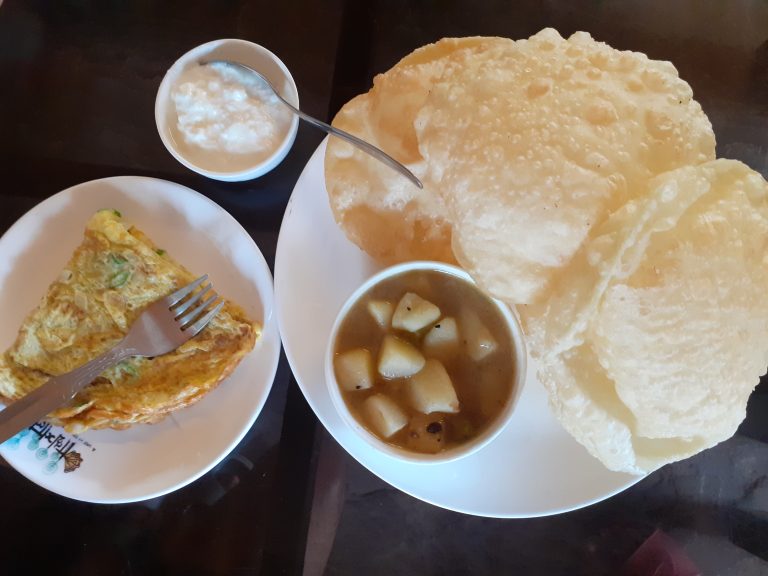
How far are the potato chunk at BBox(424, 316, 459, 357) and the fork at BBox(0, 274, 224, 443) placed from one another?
511 mm

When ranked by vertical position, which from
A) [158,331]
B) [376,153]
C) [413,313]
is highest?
[376,153]

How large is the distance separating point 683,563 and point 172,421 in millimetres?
1363

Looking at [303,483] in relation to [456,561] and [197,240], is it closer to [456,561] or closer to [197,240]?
[456,561]

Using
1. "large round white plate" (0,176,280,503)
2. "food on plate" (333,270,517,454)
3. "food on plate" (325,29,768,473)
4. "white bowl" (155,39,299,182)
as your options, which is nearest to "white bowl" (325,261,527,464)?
"food on plate" (333,270,517,454)

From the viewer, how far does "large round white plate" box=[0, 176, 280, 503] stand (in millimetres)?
1508

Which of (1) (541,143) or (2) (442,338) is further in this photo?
(2) (442,338)

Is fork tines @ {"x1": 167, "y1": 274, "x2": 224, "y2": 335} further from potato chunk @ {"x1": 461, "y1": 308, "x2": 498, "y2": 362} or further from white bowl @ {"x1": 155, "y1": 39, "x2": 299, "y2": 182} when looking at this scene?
potato chunk @ {"x1": 461, "y1": 308, "x2": 498, "y2": 362}

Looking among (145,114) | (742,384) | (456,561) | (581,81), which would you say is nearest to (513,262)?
(581,81)

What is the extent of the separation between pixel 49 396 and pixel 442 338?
903 millimetres

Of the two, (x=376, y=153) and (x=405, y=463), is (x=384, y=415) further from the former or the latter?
(x=376, y=153)

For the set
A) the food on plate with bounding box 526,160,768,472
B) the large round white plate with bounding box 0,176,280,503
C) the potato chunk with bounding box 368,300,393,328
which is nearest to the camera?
the food on plate with bounding box 526,160,768,472

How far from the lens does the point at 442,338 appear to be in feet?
4.62

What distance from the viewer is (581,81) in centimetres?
110

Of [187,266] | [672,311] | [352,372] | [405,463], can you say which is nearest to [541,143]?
[672,311]
